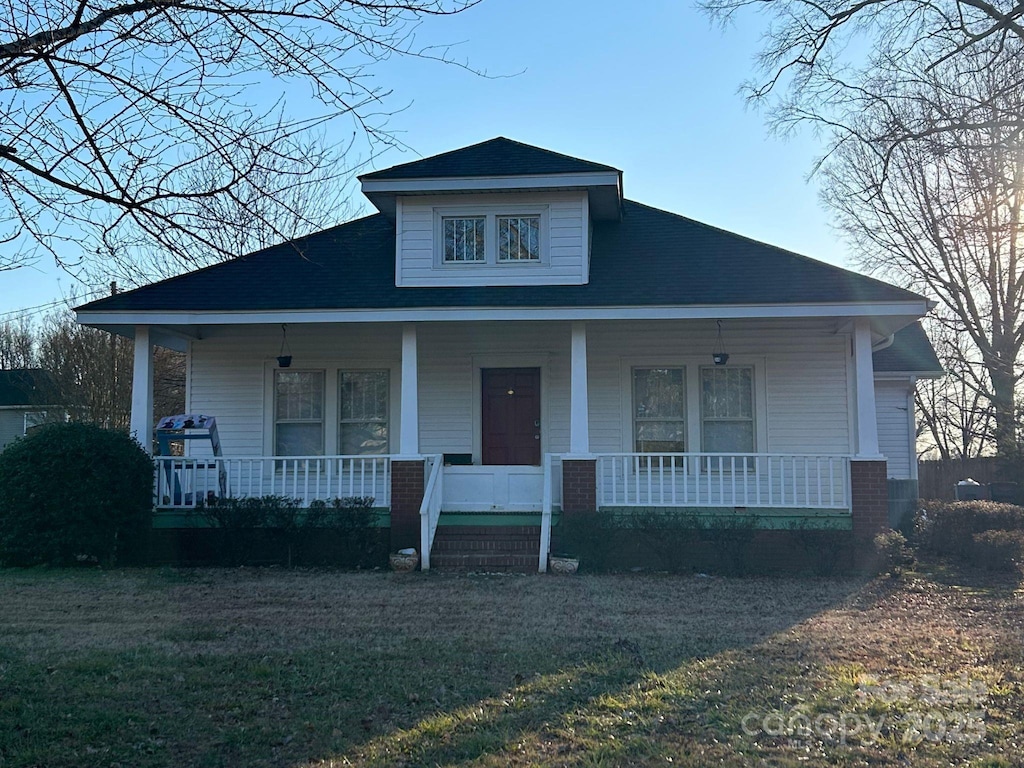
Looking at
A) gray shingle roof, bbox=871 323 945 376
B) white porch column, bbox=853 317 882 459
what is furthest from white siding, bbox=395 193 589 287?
gray shingle roof, bbox=871 323 945 376

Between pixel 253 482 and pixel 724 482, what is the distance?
718 centimetres

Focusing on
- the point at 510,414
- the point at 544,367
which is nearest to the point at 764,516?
the point at 544,367

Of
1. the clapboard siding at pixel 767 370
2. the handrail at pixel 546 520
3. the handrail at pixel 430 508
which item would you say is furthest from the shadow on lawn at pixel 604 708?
the clapboard siding at pixel 767 370

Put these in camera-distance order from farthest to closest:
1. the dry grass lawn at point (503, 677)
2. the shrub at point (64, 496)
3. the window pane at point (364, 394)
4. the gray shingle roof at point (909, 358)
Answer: the gray shingle roof at point (909, 358) < the window pane at point (364, 394) < the shrub at point (64, 496) < the dry grass lawn at point (503, 677)

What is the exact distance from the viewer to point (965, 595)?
10.9m

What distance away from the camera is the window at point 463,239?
14383 mm

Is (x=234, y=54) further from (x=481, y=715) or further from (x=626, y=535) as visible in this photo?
(x=626, y=535)

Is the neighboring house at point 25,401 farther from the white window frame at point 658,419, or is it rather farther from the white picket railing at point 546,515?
the white picket railing at point 546,515

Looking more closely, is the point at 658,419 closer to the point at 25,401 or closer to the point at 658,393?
the point at 658,393

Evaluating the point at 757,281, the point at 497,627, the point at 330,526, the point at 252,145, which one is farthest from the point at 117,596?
the point at 757,281

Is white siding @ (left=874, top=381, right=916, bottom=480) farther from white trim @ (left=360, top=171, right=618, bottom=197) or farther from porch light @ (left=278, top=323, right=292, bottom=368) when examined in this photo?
porch light @ (left=278, top=323, right=292, bottom=368)

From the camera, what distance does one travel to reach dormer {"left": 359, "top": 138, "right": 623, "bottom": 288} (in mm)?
13961

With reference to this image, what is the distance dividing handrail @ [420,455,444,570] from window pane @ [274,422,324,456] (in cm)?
263

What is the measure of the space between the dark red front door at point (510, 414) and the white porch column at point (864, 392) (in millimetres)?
4805
